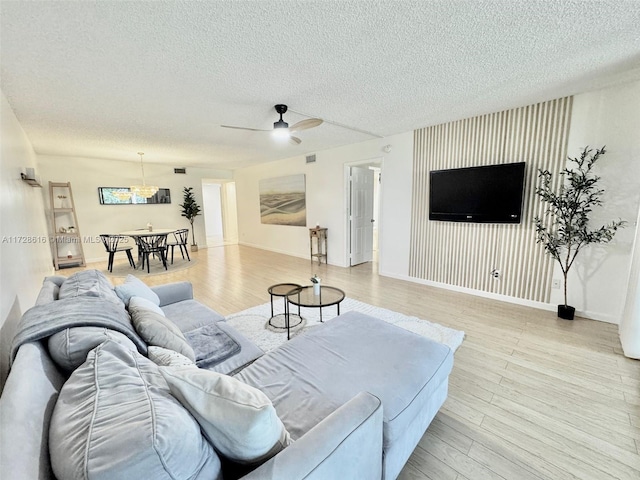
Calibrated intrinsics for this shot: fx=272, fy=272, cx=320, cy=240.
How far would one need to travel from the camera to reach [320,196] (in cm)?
611

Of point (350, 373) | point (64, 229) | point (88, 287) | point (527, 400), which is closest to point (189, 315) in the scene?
point (88, 287)

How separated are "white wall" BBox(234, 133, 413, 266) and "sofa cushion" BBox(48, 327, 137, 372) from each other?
435 cm

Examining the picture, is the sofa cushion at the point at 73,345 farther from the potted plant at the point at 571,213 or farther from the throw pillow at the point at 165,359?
the potted plant at the point at 571,213

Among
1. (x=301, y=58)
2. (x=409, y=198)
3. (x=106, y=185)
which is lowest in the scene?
(x=409, y=198)

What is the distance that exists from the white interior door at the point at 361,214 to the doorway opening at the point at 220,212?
5384 millimetres

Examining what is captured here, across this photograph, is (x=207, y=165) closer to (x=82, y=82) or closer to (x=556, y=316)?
(x=82, y=82)

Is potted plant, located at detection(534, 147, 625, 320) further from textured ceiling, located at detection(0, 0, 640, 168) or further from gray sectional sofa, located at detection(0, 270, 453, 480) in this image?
gray sectional sofa, located at detection(0, 270, 453, 480)

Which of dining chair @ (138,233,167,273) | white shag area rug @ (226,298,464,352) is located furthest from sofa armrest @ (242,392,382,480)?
dining chair @ (138,233,167,273)

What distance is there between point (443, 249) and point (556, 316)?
5.08ft

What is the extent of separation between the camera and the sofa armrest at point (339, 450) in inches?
31.5

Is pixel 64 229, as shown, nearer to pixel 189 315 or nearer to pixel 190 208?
pixel 190 208

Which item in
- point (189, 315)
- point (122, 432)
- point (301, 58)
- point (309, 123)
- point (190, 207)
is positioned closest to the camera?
point (122, 432)

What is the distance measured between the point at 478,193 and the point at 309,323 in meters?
2.85

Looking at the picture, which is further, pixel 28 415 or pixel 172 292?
pixel 172 292
